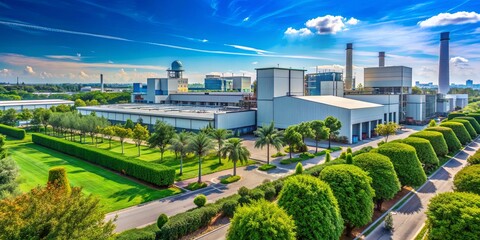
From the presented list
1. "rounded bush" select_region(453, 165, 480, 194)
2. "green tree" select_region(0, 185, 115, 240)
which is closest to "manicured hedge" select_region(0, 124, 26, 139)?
"green tree" select_region(0, 185, 115, 240)

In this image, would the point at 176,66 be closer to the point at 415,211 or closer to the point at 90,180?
the point at 90,180

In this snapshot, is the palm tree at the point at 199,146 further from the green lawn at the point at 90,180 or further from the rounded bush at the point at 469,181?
the rounded bush at the point at 469,181

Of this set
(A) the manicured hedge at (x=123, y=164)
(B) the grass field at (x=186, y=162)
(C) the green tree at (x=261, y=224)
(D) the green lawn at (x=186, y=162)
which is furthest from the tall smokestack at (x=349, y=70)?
(C) the green tree at (x=261, y=224)

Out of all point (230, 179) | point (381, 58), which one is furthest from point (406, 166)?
point (381, 58)

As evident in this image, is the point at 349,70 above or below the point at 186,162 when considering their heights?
above

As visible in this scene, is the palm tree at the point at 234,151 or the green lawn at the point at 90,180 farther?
the palm tree at the point at 234,151

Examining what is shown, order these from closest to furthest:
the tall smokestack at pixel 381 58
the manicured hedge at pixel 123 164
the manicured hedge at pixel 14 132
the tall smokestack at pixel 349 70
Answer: the manicured hedge at pixel 123 164, the manicured hedge at pixel 14 132, the tall smokestack at pixel 349 70, the tall smokestack at pixel 381 58
